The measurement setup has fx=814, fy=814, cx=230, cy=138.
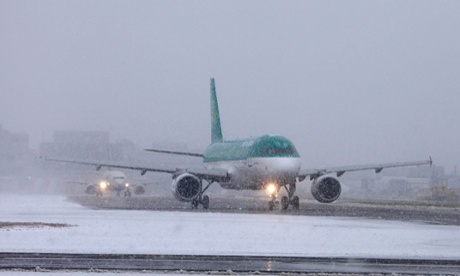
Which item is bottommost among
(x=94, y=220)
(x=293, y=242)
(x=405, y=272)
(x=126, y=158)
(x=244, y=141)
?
(x=405, y=272)

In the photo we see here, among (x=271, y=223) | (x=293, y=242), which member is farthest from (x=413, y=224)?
(x=293, y=242)

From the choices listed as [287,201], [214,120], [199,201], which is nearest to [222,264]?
[287,201]

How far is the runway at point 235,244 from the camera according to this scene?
18484 mm

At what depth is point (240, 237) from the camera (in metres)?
26.9

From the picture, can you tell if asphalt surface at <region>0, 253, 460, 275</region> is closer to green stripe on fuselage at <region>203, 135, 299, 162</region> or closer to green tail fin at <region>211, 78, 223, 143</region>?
green stripe on fuselage at <region>203, 135, 299, 162</region>

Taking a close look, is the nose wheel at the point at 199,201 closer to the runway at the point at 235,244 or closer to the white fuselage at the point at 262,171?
the white fuselage at the point at 262,171

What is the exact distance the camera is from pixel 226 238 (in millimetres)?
26422

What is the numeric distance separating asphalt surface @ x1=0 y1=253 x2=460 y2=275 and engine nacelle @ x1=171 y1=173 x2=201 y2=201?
25886 millimetres

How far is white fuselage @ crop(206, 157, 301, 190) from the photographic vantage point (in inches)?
1761

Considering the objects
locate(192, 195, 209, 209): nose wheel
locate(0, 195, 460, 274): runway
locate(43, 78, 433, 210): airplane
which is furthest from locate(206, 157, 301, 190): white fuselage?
locate(0, 195, 460, 274): runway

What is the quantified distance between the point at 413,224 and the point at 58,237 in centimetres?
1591

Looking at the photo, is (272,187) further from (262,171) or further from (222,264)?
(222,264)

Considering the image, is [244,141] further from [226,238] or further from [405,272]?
[405,272]

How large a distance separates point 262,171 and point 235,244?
2146cm
